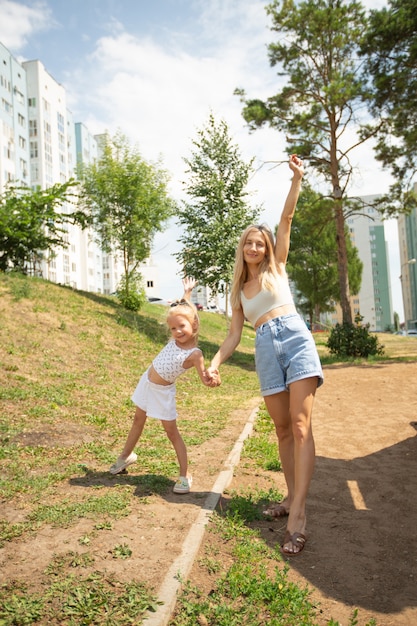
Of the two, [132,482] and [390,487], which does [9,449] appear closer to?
[132,482]

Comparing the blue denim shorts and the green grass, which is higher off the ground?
the blue denim shorts

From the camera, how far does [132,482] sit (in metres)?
4.56

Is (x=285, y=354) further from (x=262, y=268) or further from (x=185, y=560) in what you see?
(x=185, y=560)

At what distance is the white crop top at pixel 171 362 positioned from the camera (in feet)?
14.1

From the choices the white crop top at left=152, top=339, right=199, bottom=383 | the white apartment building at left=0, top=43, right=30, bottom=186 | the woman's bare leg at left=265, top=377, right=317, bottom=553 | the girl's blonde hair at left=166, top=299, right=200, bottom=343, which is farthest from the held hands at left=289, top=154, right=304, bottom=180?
the white apartment building at left=0, top=43, right=30, bottom=186

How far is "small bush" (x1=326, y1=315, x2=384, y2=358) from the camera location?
60.3ft

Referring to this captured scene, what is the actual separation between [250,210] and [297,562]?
17.6 m

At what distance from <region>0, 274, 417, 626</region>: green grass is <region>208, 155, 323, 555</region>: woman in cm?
48

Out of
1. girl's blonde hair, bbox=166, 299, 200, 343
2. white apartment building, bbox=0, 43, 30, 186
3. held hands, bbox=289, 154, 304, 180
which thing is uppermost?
white apartment building, bbox=0, 43, 30, 186

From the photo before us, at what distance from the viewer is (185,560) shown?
119 inches

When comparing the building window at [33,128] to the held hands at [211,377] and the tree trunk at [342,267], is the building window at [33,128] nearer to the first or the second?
the tree trunk at [342,267]

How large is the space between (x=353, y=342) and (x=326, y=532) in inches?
600

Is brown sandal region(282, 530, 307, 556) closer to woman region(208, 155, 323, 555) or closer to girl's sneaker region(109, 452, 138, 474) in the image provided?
woman region(208, 155, 323, 555)

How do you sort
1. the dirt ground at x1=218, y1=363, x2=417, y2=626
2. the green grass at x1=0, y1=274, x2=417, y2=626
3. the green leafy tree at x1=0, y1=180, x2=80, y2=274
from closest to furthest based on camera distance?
the green grass at x1=0, y1=274, x2=417, y2=626
the dirt ground at x1=218, y1=363, x2=417, y2=626
the green leafy tree at x1=0, y1=180, x2=80, y2=274
